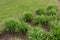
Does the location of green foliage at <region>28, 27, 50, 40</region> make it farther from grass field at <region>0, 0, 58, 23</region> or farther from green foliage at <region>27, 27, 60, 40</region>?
grass field at <region>0, 0, 58, 23</region>

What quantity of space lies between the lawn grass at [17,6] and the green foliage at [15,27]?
1.40 metres

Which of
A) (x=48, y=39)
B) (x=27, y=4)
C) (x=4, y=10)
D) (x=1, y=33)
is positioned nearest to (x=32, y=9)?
(x=27, y=4)

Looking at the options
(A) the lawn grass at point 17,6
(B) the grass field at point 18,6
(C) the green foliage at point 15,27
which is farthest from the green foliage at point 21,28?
(A) the lawn grass at point 17,6

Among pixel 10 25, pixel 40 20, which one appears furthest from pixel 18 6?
pixel 10 25

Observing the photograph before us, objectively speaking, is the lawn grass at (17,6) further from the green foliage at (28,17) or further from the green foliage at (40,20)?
the green foliage at (40,20)

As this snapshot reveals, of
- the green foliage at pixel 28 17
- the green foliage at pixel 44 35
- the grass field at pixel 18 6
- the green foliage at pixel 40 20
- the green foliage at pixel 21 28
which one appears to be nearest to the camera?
the green foliage at pixel 44 35

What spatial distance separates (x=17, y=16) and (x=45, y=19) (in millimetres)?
1364

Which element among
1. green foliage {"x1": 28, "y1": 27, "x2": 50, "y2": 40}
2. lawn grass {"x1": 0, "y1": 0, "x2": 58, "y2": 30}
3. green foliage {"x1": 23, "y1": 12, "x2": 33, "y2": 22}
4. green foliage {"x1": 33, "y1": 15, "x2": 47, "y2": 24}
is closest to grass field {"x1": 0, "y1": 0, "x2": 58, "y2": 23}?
lawn grass {"x1": 0, "y1": 0, "x2": 58, "y2": 30}

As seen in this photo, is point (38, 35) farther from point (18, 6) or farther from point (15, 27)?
point (18, 6)

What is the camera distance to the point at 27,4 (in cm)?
902

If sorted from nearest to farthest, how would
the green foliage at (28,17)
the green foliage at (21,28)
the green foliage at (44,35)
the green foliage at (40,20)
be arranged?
the green foliage at (44,35) < the green foliage at (21,28) < the green foliage at (40,20) < the green foliage at (28,17)

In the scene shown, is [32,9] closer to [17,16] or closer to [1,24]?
[17,16]

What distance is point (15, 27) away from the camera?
608 centimetres

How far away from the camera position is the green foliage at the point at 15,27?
6.06 metres
